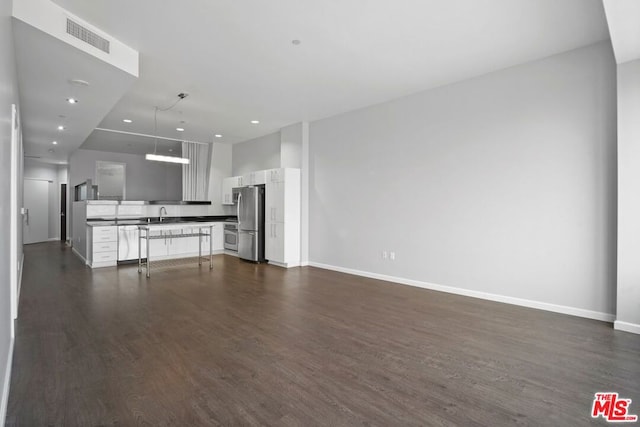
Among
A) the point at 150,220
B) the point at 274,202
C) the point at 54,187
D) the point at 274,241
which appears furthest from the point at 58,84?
the point at 54,187

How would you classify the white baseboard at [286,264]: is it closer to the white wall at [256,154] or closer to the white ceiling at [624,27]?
the white wall at [256,154]

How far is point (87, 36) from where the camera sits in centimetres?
314

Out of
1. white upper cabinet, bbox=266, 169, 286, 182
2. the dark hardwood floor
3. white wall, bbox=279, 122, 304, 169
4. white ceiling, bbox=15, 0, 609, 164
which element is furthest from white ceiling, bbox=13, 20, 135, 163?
white wall, bbox=279, 122, 304, 169

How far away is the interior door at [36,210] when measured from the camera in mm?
10602

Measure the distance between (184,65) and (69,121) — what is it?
303 cm

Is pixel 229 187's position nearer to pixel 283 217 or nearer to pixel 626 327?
pixel 283 217

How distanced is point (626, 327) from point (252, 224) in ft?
20.2

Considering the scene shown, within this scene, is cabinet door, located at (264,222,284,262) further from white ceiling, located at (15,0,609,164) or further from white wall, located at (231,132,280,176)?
white ceiling, located at (15,0,609,164)

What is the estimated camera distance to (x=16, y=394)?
2.11 meters

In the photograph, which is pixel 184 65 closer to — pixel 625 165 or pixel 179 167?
pixel 625 165

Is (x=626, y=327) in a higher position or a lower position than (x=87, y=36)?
lower

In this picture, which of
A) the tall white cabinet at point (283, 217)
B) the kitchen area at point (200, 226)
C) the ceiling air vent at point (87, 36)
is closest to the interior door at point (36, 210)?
the kitchen area at point (200, 226)

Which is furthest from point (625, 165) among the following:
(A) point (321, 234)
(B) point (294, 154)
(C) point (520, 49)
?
(B) point (294, 154)

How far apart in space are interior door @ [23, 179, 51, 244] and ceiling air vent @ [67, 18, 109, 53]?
10170 millimetres
